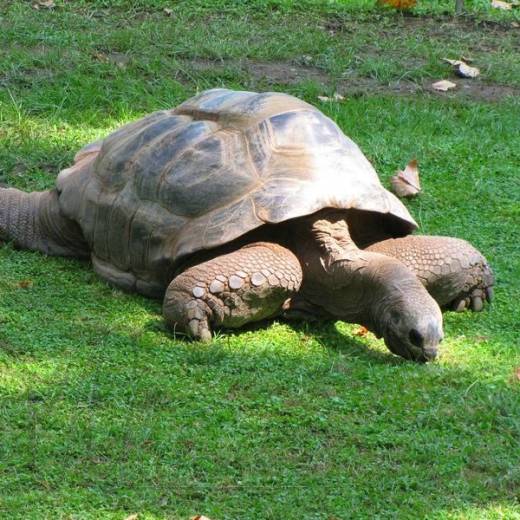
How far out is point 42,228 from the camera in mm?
6113

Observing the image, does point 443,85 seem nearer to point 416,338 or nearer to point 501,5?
point 501,5

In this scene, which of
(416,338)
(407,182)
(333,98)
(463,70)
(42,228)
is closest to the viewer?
(416,338)

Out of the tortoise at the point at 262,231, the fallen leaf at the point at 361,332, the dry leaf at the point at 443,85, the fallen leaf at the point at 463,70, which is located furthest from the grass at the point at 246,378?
the fallen leaf at the point at 463,70

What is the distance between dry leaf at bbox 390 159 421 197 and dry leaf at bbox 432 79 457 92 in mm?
1795

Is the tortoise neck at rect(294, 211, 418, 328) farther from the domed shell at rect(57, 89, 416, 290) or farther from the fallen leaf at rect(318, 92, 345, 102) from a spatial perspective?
the fallen leaf at rect(318, 92, 345, 102)

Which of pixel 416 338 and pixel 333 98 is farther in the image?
pixel 333 98

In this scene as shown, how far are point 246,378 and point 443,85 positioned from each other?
4632mm

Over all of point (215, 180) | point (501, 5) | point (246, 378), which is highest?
point (215, 180)

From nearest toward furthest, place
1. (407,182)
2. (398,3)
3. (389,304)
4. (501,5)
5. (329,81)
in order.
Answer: (389,304) → (407,182) → (329,81) → (398,3) → (501,5)

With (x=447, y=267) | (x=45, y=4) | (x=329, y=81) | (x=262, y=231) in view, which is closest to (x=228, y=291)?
(x=262, y=231)

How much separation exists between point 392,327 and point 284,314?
602mm

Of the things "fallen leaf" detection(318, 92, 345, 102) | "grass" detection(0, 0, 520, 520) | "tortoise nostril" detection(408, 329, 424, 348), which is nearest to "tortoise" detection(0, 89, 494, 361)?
"tortoise nostril" detection(408, 329, 424, 348)

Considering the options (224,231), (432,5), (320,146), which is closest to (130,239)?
(224,231)

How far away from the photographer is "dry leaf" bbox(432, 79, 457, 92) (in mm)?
8727
